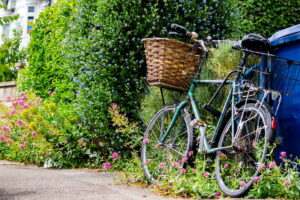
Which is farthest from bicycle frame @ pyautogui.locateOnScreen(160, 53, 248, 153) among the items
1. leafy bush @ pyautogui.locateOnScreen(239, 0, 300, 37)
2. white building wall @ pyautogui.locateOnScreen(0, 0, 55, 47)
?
white building wall @ pyautogui.locateOnScreen(0, 0, 55, 47)

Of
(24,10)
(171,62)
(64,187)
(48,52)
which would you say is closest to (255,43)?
(171,62)

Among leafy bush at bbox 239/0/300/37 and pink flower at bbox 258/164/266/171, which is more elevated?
leafy bush at bbox 239/0/300/37

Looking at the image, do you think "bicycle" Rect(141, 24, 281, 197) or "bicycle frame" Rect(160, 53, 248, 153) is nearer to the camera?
"bicycle" Rect(141, 24, 281, 197)

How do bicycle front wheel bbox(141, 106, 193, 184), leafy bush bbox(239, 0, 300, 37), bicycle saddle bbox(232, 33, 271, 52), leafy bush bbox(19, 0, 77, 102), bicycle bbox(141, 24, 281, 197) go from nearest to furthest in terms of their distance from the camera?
bicycle bbox(141, 24, 281, 197) → bicycle saddle bbox(232, 33, 271, 52) → bicycle front wheel bbox(141, 106, 193, 184) → leafy bush bbox(19, 0, 77, 102) → leafy bush bbox(239, 0, 300, 37)

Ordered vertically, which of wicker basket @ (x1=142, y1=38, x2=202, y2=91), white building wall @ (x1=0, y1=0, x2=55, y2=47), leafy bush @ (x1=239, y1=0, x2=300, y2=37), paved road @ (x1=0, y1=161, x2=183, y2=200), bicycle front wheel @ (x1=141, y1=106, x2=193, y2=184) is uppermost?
white building wall @ (x1=0, y1=0, x2=55, y2=47)

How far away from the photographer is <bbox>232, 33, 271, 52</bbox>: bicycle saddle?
3.57m

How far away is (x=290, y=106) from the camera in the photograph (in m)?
3.63

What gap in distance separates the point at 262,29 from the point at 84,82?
443cm

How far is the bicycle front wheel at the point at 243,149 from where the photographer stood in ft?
11.0

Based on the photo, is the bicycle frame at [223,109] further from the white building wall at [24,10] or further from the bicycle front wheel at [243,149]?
the white building wall at [24,10]

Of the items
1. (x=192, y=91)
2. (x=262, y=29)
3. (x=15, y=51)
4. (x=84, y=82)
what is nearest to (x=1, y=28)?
(x=15, y=51)

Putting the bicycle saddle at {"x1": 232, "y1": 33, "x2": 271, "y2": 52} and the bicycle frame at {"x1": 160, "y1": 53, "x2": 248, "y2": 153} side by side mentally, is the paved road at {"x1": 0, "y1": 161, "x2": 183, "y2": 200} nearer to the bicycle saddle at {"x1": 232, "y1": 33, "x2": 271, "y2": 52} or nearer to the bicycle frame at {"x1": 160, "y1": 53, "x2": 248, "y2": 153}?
the bicycle frame at {"x1": 160, "y1": 53, "x2": 248, "y2": 153}

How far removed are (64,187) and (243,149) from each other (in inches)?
68.5

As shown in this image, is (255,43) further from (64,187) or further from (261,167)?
(64,187)
